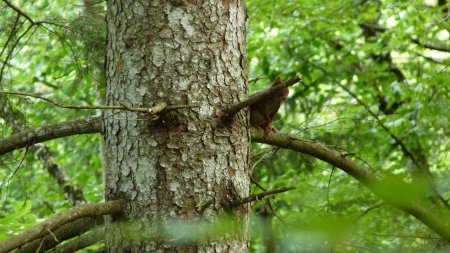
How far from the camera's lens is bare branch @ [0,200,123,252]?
178 cm

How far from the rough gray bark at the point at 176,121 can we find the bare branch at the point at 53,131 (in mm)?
121

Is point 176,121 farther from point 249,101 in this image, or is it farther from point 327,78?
point 327,78

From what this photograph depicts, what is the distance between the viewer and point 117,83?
2.45 metres

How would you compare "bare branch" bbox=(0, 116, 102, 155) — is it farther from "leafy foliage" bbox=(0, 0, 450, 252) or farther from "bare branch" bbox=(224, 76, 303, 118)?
"leafy foliage" bbox=(0, 0, 450, 252)

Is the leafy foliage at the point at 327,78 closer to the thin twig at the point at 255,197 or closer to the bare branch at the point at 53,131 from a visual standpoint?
the bare branch at the point at 53,131

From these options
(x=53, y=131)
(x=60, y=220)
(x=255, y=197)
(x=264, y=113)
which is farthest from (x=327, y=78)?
(x=60, y=220)

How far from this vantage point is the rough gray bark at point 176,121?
223 centimetres

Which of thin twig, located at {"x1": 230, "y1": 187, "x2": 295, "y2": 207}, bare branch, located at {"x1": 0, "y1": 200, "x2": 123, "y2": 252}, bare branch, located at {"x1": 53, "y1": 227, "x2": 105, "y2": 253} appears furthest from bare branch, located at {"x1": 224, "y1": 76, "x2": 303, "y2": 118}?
bare branch, located at {"x1": 53, "y1": 227, "x2": 105, "y2": 253}

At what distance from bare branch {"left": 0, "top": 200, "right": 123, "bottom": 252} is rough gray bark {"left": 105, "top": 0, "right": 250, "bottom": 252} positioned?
8cm

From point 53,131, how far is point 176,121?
2.12 ft

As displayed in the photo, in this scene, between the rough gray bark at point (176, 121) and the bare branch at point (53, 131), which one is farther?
the bare branch at point (53, 131)

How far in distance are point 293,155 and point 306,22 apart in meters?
3.92

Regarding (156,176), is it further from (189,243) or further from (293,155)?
(293,155)

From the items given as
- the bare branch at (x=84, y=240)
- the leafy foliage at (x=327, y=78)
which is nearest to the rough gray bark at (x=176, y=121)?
the bare branch at (x=84, y=240)
